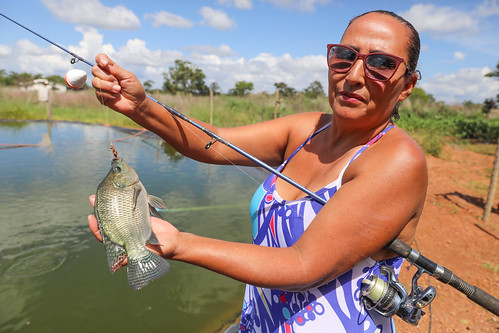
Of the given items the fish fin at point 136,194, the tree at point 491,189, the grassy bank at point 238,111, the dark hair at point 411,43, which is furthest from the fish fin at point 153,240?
the grassy bank at point 238,111

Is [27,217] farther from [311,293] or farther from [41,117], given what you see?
[41,117]

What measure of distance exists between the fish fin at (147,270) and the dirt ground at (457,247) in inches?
49.7

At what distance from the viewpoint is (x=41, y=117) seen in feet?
72.3

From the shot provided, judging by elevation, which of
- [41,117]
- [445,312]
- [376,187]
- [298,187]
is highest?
[376,187]

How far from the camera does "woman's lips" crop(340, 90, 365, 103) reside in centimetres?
145

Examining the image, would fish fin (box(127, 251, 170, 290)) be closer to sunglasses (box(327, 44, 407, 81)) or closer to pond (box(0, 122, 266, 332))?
pond (box(0, 122, 266, 332))

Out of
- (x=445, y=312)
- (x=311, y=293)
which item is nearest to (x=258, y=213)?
(x=311, y=293)

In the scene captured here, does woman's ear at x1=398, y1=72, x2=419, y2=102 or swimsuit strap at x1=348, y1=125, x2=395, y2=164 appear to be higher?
woman's ear at x1=398, y1=72, x2=419, y2=102

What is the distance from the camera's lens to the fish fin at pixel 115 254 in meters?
1.40

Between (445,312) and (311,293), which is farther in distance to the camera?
(445,312)

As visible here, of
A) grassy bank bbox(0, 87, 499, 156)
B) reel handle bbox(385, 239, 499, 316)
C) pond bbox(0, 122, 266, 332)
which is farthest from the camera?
grassy bank bbox(0, 87, 499, 156)

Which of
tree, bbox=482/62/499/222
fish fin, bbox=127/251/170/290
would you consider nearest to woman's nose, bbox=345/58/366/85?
fish fin, bbox=127/251/170/290

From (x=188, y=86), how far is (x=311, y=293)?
36.1 m

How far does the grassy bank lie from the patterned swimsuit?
17193mm
